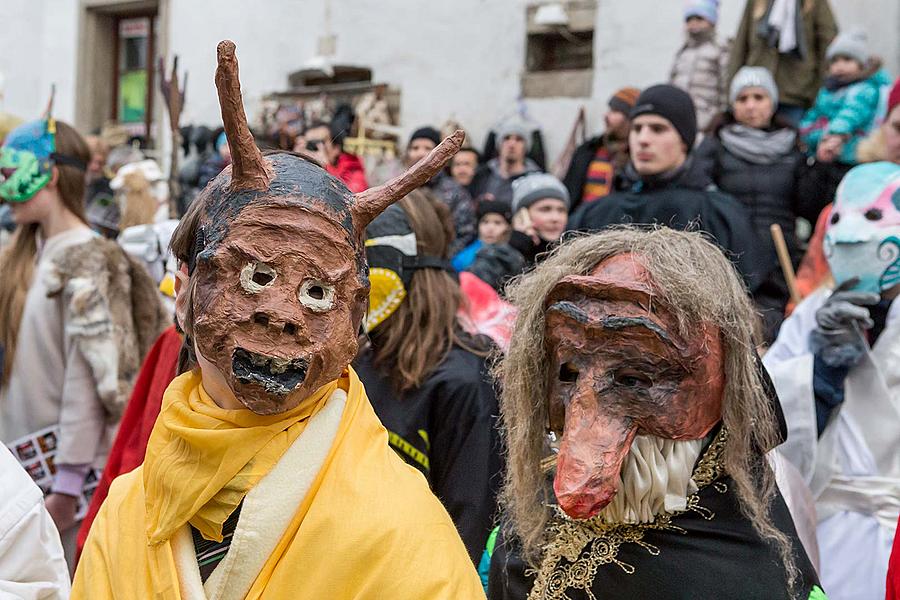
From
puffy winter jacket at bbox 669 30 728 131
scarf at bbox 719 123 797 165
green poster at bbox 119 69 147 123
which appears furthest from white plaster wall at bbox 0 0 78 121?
scarf at bbox 719 123 797 165

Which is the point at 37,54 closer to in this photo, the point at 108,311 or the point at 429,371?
the point at 108,311

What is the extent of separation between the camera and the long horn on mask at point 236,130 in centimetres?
177

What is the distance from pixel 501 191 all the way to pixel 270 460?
620 cm

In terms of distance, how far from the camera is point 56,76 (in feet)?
52.3

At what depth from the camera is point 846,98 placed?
6754 mm

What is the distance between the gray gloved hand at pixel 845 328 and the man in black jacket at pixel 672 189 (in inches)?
33.2

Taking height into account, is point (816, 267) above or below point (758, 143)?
below

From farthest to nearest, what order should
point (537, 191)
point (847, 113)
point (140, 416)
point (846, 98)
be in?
1. point (846, 98)
2. point (847, 113)
3. point (537, 191)
4. point (140, 416)

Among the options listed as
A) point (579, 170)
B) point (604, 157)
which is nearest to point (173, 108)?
point (579, 170)

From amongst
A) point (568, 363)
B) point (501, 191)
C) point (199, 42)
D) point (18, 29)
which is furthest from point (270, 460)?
point (18, 29)

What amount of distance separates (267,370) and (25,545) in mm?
739

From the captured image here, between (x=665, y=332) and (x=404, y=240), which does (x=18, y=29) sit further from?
(x=665, y=332)

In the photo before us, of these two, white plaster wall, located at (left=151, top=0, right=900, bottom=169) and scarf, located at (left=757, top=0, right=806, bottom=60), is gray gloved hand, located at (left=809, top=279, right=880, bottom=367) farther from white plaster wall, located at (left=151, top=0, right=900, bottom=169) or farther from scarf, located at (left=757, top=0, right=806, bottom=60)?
white plaster wall, located at (left=151, top=0, right=900, bottom=169)

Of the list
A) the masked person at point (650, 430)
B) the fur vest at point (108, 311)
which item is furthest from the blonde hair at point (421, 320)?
the fur vest at point (108, 311)
